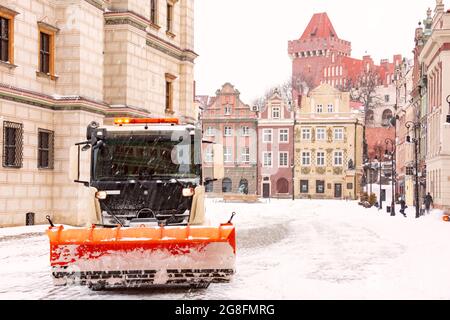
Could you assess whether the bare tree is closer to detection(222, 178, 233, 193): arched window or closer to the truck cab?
detection(222, 178, 233, 193): arched window

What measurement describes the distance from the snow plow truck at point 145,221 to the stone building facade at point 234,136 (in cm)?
6674

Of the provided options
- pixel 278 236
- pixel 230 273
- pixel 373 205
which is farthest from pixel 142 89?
pixel 373 205

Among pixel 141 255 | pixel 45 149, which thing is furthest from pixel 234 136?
pixel 141 255

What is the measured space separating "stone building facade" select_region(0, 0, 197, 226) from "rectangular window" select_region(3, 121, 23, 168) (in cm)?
3

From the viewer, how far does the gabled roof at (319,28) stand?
427 feet

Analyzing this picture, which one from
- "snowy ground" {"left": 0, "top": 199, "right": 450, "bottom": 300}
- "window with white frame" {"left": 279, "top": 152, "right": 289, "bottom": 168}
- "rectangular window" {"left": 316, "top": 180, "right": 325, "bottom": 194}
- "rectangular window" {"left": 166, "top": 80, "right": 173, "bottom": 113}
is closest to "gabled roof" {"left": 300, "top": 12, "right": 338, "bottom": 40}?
"window with white frame" {"left": 279, "top": 152, "right": 289, "bottom": 168}

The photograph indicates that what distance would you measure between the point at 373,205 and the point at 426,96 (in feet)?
40.0

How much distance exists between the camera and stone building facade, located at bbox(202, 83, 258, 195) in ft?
258

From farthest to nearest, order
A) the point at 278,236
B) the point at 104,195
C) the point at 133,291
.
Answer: the point at 278,236 < the point at 104,195 < the point at 133,291

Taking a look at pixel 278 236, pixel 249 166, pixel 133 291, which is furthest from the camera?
pixel 249 166

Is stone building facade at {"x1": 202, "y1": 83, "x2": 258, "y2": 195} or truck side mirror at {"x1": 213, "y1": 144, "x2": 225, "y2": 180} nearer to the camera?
truck side mirror at {"x1": 213, "y1": 144, "x2": 225, "y2": 180}

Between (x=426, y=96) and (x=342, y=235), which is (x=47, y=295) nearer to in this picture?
(x=342, y=235)
